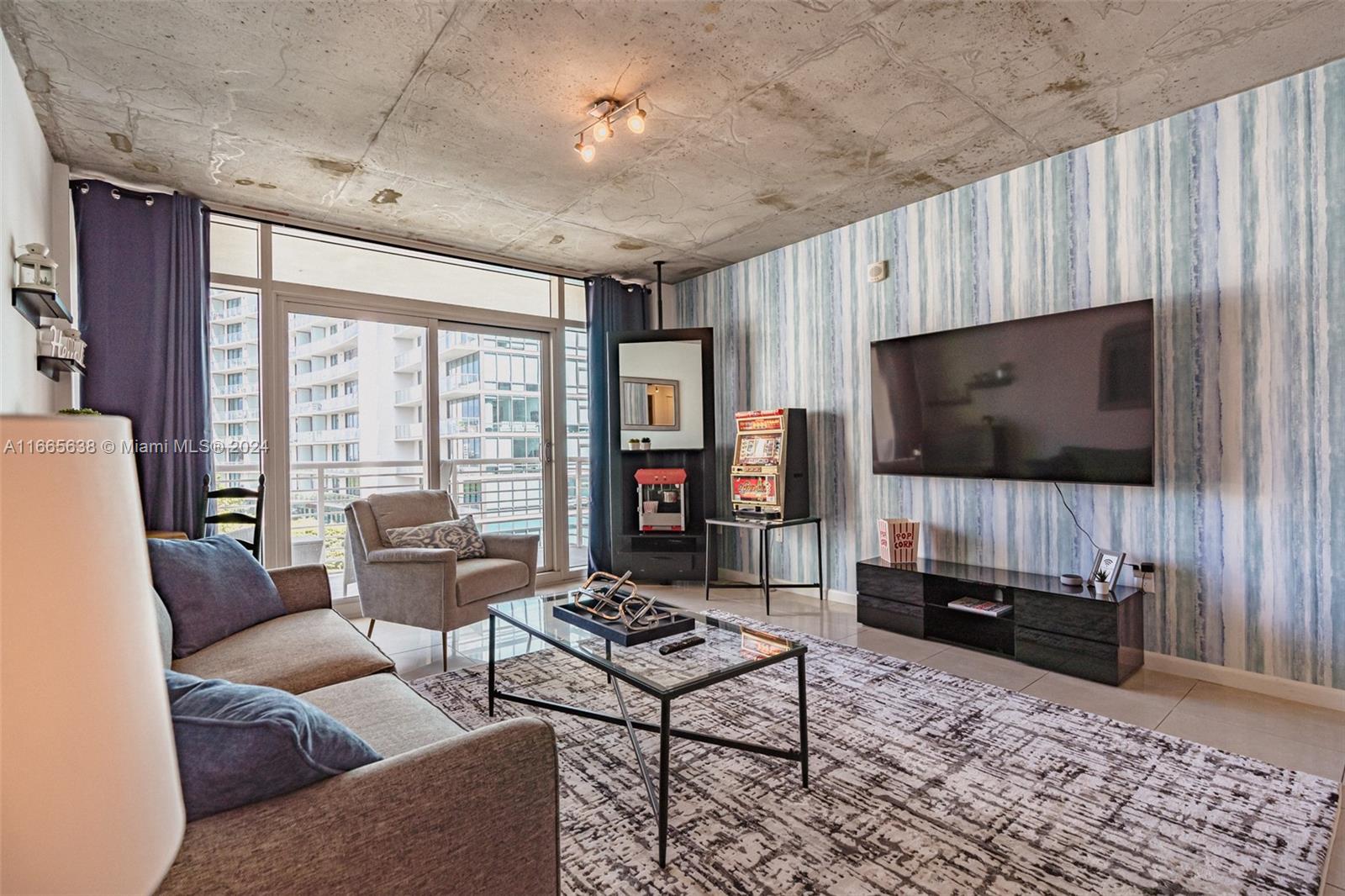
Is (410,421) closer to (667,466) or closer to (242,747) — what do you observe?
(667,466)

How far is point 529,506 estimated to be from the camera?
5270mm

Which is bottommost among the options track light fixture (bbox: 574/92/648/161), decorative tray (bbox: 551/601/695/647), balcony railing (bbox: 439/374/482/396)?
decorative tray (bbox: 551/601/695/647)

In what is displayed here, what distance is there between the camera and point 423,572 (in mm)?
3193

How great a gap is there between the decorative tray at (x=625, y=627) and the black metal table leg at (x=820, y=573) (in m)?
2.20

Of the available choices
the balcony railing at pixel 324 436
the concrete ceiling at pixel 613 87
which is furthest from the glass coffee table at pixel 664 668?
the balcony railing at pixel 324 436

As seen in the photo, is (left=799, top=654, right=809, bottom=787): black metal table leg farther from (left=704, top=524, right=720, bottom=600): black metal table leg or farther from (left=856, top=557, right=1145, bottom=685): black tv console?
(left=704, top=524, right=720, bottom=600): black metal table leg

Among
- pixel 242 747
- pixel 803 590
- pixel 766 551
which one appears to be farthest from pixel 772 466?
pixel 242 747

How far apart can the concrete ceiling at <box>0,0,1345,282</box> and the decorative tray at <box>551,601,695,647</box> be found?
211 cm

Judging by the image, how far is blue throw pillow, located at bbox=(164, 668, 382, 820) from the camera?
0.95 meters

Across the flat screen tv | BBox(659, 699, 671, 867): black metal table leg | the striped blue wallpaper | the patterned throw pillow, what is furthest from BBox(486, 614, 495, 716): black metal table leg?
the striped blue wallpaper

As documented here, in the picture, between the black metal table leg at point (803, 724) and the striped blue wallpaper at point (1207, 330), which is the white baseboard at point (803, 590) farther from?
the black metal table leg at point (803, 724)

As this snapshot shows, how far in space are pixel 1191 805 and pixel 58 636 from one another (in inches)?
104

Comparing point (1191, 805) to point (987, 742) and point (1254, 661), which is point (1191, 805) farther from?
point (1254, 661)

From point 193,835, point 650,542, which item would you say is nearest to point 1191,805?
point 193,835
